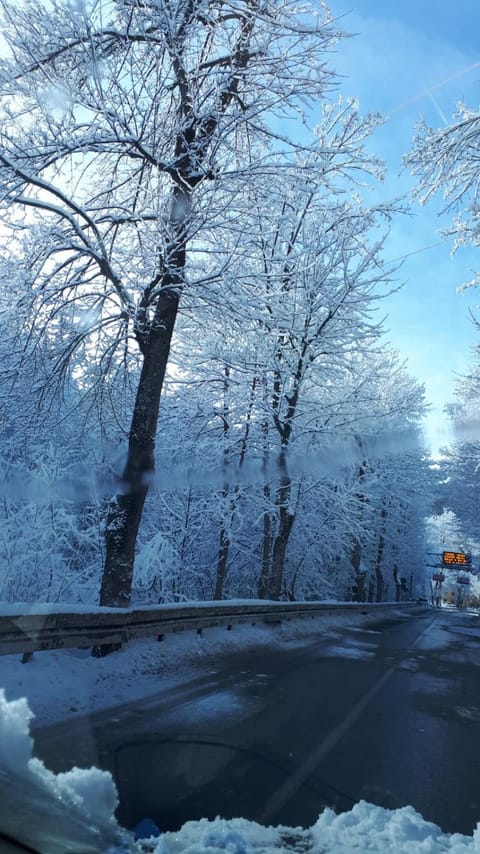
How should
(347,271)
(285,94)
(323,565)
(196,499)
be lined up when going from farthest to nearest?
(323,565) < (196,499) < (347,271) < (285,94)

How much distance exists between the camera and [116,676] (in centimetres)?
825

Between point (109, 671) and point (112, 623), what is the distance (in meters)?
0.61

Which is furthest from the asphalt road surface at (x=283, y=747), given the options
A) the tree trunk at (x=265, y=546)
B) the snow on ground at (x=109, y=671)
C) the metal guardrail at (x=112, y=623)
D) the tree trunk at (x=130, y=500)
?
the tree trunk at (x=265, y=546)

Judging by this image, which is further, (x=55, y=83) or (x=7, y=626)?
(x=55, y=83)

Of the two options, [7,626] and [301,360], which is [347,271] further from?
[7,626]

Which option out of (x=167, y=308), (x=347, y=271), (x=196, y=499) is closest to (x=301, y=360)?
(x=347, y=271)

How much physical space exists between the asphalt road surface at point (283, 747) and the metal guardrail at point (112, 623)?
1.02 metres

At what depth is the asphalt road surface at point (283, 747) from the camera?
4053 mm

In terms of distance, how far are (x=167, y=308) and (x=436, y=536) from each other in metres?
65.0

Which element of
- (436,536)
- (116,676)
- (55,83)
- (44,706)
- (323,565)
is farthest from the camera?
(436,536)

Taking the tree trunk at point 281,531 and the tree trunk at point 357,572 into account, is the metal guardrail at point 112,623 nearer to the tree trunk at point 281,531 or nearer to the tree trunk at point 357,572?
the tree trunk at point 281,531

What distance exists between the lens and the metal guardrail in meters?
6.37

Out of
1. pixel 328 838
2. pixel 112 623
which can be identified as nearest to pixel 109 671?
pixel 112 623

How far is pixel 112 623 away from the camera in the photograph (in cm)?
866
